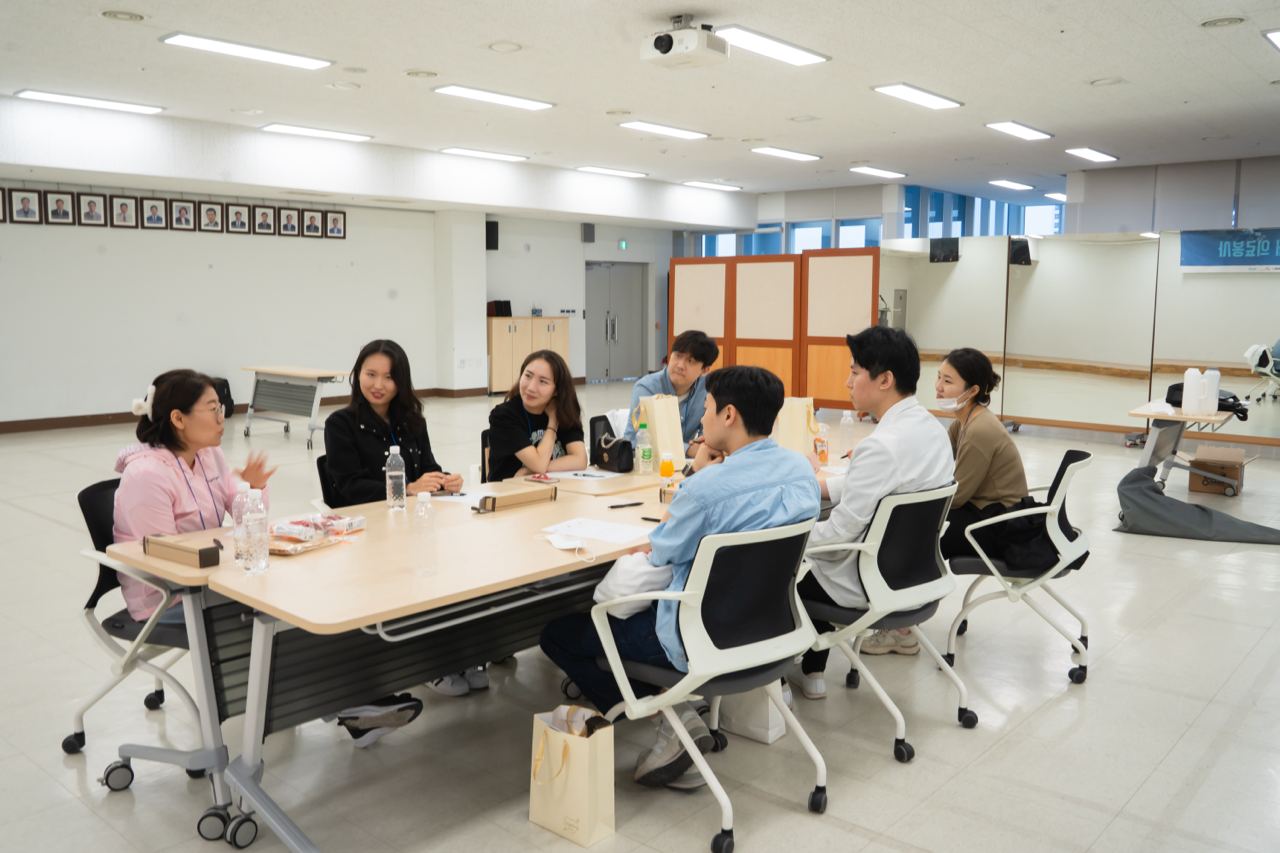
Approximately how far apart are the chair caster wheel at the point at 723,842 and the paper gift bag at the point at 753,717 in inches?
26.7

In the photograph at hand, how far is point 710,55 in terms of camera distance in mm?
6555

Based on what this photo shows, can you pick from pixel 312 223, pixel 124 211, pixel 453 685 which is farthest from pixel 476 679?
pixel 312 223

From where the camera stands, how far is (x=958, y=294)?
11.5 metres

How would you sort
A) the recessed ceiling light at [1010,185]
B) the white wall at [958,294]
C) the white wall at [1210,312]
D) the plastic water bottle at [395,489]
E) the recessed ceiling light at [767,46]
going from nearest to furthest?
the plastic water bottle at [395,489] → the recessed ceiling light at [767,46] → the white wall at [1210,312] → the white wall at [958,294] → the recessed ceiling light at [1010,185]

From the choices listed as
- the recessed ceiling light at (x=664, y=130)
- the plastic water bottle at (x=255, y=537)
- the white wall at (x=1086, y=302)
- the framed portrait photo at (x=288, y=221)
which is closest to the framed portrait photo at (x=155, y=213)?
the framed portrait photo at (x=288, y=221)

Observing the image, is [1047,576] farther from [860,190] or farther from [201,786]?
[860,190]

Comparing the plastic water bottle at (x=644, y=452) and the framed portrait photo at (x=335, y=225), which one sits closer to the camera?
the plastic water bottle at (x=644, y=452)

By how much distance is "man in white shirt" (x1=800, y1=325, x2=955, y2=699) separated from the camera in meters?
3.10

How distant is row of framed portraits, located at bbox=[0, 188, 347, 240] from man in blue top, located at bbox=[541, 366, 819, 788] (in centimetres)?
1018

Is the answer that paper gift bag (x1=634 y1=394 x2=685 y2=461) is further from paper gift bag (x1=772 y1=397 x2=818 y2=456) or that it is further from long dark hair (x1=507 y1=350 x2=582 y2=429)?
paper gift bag (x1=772 y1=397 x2=818 y2=456)

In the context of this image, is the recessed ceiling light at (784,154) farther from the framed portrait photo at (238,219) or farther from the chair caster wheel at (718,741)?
the chair caster wheel at (718,741)

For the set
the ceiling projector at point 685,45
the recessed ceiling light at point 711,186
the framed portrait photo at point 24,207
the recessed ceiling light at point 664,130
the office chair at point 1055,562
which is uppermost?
the recessed ceiling light at point 711,186

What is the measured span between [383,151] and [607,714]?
407 inches

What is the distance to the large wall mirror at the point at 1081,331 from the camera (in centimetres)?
1051
